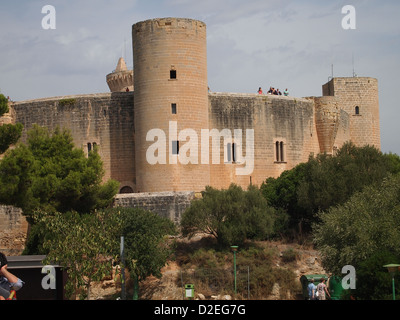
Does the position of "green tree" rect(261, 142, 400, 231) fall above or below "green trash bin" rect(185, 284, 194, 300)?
above

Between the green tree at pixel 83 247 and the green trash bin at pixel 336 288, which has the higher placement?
the green tree at pixel 83 247

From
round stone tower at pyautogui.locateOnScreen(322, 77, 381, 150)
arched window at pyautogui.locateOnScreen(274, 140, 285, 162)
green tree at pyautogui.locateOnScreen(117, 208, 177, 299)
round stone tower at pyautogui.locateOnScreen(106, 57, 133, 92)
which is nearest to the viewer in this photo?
green tree at pyautogui.locateOnScreen(117, 208, 177, 299)

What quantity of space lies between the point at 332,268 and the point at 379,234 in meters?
1.96

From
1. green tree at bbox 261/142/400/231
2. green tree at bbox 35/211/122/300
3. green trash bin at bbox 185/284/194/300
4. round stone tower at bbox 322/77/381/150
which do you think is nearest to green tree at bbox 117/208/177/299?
green tree at bbox 35/211/122/300

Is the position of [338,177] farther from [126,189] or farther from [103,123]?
[103,123]

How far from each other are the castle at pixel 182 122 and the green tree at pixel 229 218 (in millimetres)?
3691

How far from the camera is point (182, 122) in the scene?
3083 centimetres

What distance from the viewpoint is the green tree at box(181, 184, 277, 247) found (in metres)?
26.6

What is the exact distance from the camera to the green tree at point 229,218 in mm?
26594

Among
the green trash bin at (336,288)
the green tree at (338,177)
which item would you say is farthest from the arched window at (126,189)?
the green trash bin at (336,288)

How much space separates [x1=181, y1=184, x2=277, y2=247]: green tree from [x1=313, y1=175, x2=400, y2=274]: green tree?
329 cm

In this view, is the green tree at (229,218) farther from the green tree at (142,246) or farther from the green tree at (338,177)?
the green tree at (338,177)

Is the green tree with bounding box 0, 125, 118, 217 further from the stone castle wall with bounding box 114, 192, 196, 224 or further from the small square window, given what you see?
the small square window
